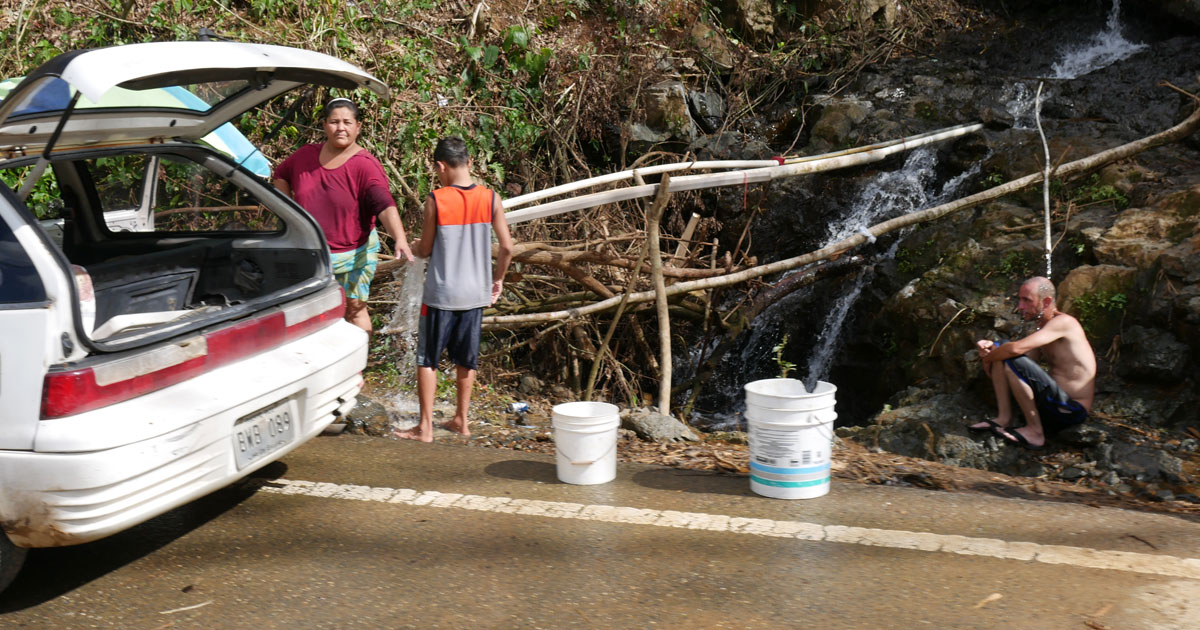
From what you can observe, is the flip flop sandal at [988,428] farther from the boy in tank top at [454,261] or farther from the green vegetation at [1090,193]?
the boy in tank top at [454,261]

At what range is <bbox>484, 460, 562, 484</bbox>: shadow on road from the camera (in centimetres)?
462

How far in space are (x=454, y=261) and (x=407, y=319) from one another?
2.59 meters

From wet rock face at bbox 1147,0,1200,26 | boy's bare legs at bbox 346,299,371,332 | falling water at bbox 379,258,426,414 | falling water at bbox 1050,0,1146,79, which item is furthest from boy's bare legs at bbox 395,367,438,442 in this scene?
wet rock face at bbox 1147,0,1200,26

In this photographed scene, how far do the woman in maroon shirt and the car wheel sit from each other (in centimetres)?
239

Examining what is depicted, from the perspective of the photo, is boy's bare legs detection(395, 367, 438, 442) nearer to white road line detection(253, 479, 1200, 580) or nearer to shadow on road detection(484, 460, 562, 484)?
shadow on road detection(484, 460, 562, 484)

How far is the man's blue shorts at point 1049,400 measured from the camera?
5695 mm

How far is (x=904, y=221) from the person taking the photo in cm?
789

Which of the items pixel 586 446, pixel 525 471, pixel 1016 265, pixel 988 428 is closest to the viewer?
pixel 586 446

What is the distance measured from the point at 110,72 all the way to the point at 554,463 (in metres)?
2.69

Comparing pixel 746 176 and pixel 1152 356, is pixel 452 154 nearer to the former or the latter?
pixel 746 176

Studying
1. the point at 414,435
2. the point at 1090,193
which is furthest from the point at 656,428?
the point at 1090,193

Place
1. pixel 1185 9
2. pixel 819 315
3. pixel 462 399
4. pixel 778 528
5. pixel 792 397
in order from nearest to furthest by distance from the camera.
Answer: pixel 778 528
pixel 792 397
pixel 462 399
pixel 819 315
pixel 1185 9

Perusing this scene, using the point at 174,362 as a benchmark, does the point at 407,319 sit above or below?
below

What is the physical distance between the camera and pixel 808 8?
12.6 m
